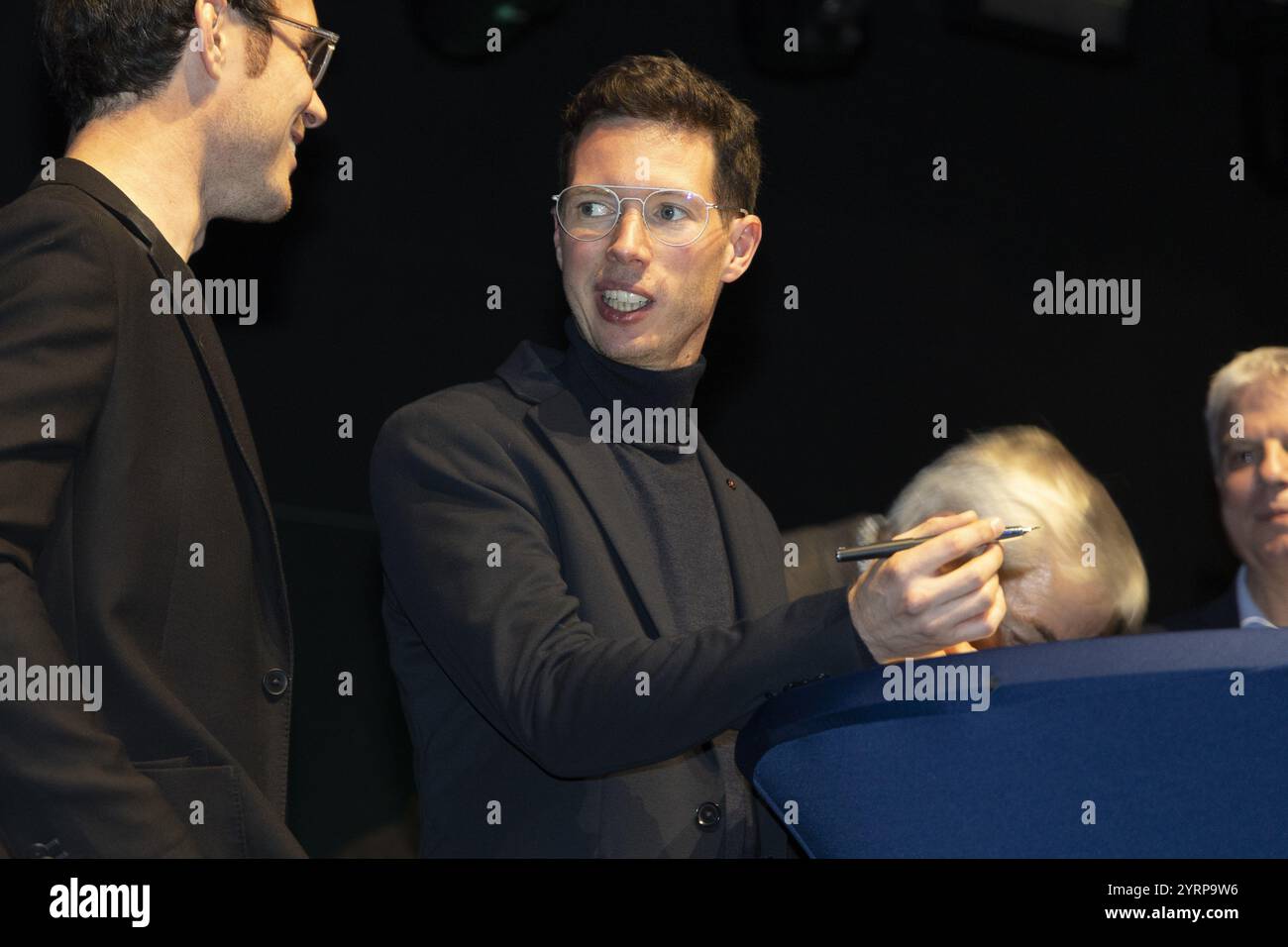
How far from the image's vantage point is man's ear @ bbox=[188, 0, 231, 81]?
1.87 metres

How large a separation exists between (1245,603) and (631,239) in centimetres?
138

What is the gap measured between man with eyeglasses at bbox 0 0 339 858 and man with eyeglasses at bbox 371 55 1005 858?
0.20 meters

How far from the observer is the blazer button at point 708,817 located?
5.85 feet

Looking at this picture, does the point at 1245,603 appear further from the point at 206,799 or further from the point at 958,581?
the point at 206,799

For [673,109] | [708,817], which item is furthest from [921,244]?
[708,817]

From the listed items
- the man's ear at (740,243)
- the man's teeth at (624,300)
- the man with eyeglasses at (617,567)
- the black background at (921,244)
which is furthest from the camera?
the black background at (921,244)

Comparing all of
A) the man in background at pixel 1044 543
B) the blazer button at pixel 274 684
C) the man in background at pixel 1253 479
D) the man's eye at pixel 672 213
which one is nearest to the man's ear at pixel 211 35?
the man's eye at pixel 672 213

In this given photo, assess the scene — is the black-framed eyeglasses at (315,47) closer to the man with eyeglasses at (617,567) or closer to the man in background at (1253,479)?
the man with eyeglasses at (617,567)

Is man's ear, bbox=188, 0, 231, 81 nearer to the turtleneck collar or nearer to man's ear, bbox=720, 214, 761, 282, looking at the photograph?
the turtleneck collar

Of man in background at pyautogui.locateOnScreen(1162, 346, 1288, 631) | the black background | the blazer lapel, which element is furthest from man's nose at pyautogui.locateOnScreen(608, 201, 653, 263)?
the black background

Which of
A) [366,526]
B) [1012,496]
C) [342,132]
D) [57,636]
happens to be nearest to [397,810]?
[366,526]

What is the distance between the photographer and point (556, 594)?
1.70 meters

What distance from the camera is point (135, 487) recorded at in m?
1.59

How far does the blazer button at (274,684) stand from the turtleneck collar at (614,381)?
20.3 inches
